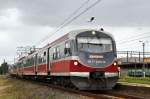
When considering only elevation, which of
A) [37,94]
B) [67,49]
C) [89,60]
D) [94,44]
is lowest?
[37,94]

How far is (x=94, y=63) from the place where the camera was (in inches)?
845

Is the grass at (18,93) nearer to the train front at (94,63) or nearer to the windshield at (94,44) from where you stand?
the train front at (94,63)

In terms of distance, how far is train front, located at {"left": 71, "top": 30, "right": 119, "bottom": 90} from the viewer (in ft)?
69.6

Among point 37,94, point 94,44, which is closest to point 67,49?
point 94,44

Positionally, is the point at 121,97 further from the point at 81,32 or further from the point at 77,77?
the point at 81,32

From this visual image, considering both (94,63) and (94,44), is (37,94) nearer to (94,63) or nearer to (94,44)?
(94,63)

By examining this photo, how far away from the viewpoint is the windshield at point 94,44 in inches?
857

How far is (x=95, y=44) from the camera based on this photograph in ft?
72.5

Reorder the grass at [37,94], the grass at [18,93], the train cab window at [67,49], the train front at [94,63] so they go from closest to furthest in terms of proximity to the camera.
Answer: the grass at [37,94], the train front at [94,63], the grass at [18,93], the train cab window at [67,49]

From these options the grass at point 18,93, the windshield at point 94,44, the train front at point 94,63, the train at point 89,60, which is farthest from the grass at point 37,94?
the windshield at point 94,44

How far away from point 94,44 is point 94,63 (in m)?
1.20

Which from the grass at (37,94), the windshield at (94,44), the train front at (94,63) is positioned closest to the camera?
the grass at (37,94)

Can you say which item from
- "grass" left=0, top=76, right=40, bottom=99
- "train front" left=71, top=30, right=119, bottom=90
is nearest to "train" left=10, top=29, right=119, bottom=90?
"train front" left=71, top=30, right=119, bottom=90

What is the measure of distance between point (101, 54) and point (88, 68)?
116cm
